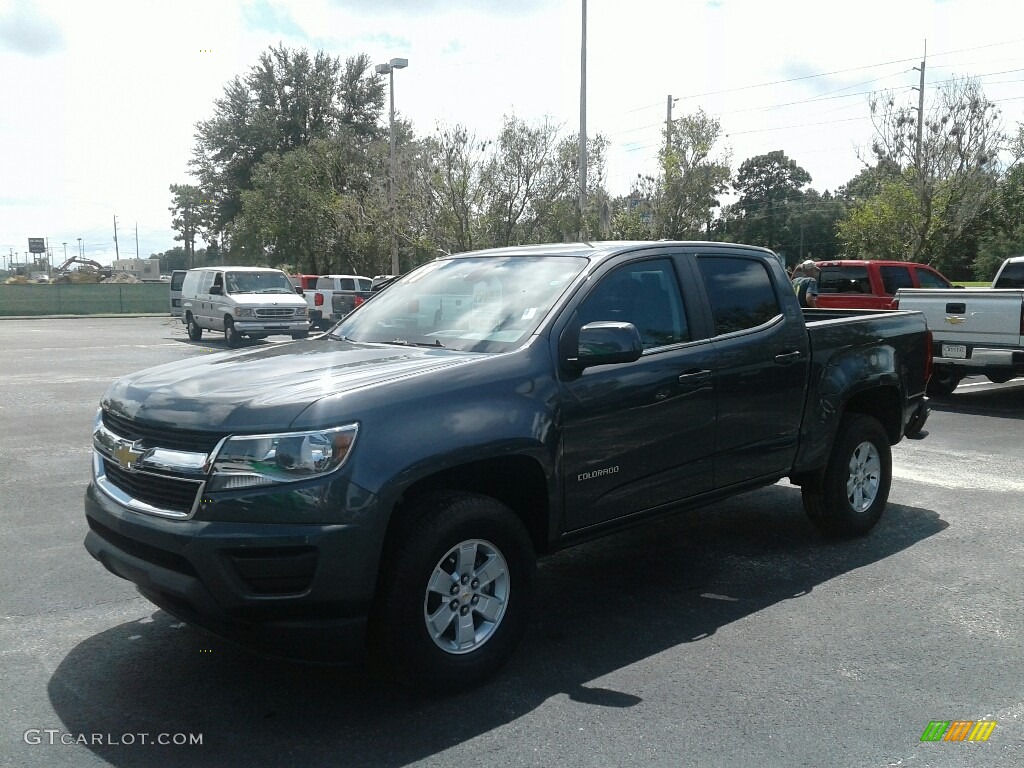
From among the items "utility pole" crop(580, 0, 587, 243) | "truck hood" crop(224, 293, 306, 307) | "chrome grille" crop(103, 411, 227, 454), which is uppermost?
"utility pole" crop(580, 0, 587, 243)

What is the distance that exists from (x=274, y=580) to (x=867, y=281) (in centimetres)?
1532

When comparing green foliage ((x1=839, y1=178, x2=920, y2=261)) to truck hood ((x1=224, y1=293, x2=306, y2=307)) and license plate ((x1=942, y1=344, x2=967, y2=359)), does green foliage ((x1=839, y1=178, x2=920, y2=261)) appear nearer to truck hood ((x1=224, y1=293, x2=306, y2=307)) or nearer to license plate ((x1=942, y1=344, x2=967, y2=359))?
truck hood ((x1=224, y1=293, x2=306, y2=307))

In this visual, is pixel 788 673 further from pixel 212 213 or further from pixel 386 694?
pixel 212 213

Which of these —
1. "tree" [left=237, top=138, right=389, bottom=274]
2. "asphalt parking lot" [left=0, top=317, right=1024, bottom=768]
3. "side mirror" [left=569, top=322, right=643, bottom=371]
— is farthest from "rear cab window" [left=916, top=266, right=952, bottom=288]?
"tree" [left=237, top=138, right=389, bottom=274]

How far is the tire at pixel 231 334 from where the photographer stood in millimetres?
23438

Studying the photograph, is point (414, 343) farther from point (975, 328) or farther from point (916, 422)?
point (975, 328)

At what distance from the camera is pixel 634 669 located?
4203 millimetres

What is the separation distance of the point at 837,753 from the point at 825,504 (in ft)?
9.05

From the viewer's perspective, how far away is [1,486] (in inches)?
298

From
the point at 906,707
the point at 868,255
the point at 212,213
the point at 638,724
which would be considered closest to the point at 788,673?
the point at 906,707
